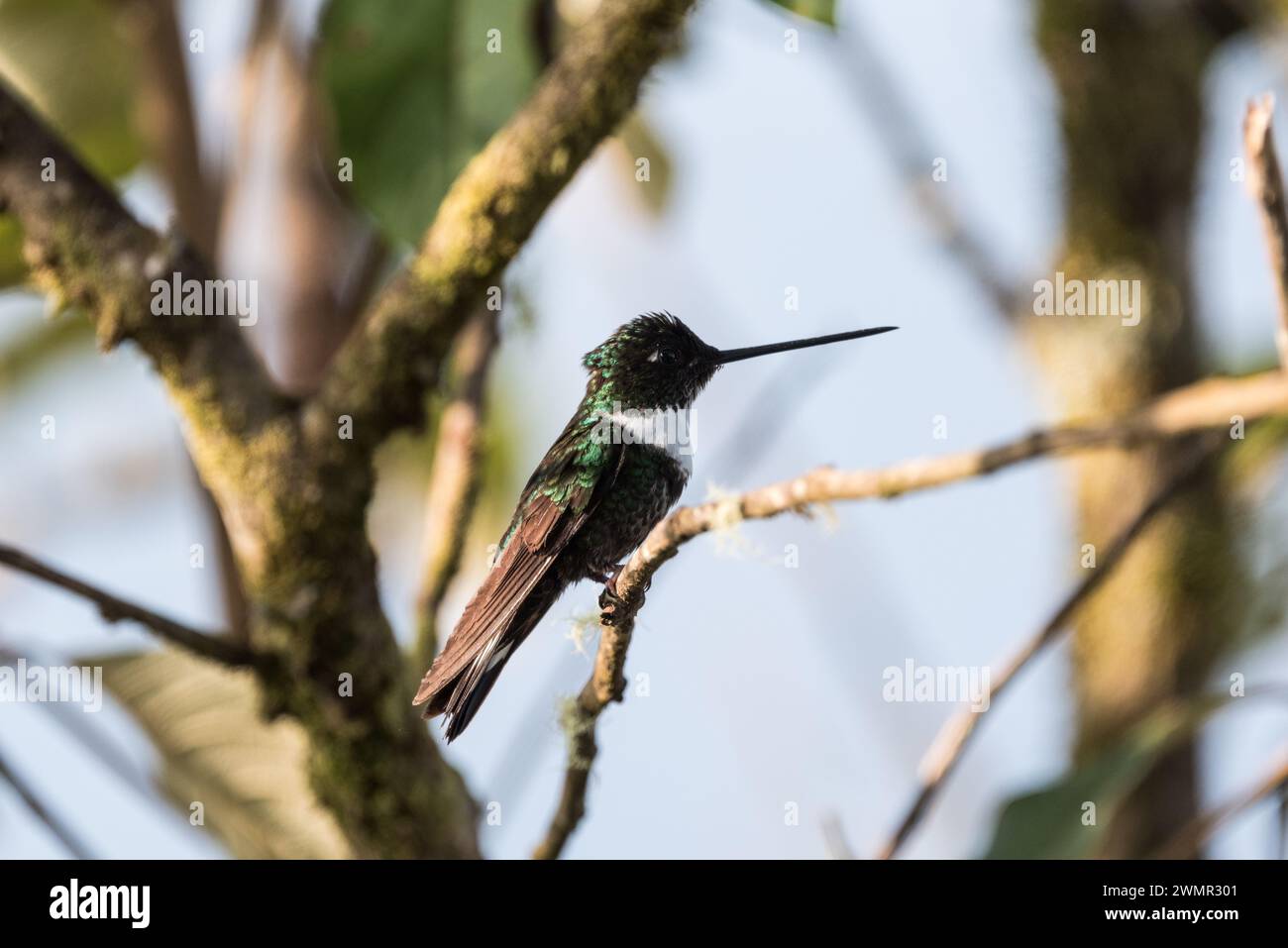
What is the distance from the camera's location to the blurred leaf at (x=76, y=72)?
3.85 metres

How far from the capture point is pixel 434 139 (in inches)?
112

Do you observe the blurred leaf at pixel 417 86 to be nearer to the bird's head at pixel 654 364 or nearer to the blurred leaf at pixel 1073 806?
the bird's head at pixel 654 364

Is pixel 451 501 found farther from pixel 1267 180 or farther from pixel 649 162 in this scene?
pixel 649 162

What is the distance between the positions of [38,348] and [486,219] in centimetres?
249

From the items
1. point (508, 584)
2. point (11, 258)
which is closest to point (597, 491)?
point (508, 584)

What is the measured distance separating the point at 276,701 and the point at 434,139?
44.4 inches

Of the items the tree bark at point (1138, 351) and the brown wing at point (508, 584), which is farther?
the tree bark at point (1138, 351)

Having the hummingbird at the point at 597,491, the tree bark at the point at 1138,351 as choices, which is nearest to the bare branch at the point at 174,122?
the hummingbird at the point at 597,491

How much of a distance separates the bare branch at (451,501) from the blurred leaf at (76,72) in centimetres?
140

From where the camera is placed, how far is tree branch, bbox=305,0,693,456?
2375 millimetres

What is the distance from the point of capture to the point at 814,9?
7.95ft

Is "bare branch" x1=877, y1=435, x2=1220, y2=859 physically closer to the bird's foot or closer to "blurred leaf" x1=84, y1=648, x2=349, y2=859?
the bird's foot
